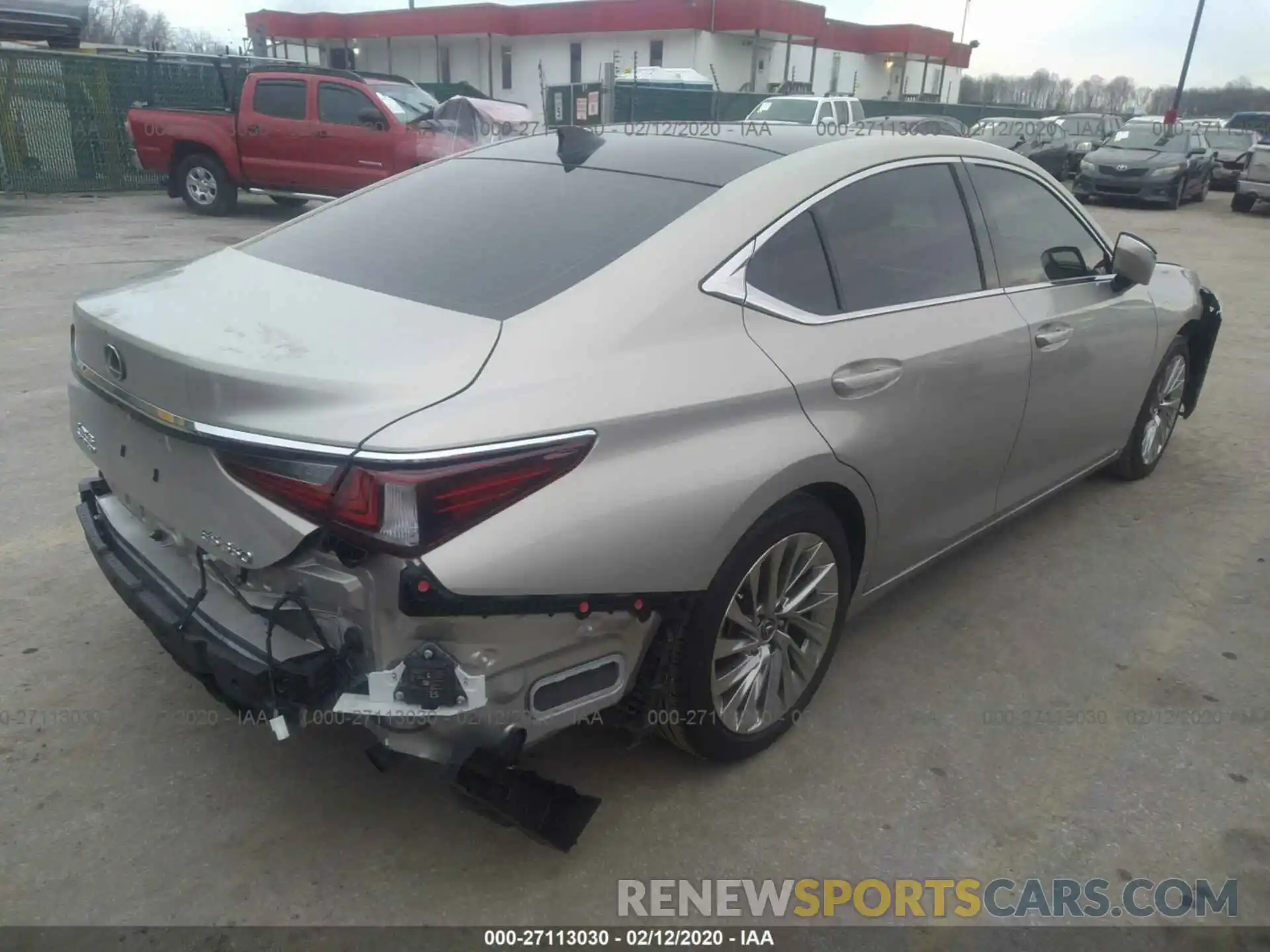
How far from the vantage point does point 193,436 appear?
2.06m

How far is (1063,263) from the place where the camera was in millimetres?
3779

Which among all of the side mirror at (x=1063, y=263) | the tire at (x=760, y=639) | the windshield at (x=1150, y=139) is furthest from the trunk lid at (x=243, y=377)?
the windshield at (x=1150, y=139)

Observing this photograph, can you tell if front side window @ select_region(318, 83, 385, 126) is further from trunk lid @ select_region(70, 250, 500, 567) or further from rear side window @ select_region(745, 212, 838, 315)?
rear side window @ select_region(745, 212, 838, 315)

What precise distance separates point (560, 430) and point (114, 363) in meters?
1.18

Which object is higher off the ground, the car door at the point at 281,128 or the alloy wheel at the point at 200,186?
the car door at the point at 281,128

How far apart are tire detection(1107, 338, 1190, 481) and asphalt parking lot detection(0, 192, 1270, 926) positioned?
0.85m

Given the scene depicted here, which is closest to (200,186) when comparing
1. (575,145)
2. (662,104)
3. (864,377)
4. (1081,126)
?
(575,145)

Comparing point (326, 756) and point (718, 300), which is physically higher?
point (718, 300)

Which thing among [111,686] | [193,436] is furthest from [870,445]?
[111,686]

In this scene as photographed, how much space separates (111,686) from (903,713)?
2.47 meters

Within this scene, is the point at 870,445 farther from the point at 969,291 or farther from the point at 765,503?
the point at 969,291

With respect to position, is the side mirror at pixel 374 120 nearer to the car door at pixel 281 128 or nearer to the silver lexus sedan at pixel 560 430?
the car door at pixel 281 128

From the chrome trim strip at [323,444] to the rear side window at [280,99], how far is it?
12.3m

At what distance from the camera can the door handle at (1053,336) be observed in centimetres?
346
